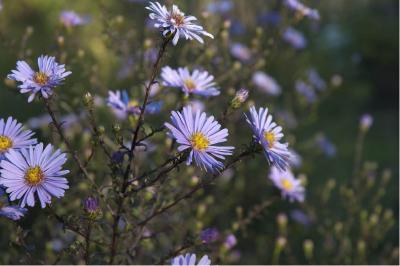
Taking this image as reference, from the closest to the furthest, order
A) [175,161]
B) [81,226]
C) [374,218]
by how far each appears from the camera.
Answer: [175,161] < [81,226] < [374,218]

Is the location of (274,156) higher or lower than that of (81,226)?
higher

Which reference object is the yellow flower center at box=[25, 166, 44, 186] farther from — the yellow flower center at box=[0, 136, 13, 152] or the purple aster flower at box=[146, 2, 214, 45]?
the purple aster flower at box=[146, 2, 214, 45]

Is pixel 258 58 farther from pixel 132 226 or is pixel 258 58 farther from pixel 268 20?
pixel 132 226

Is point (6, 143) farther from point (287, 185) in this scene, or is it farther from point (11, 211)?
point (287, 185)

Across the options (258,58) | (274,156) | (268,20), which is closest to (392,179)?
(268,20)

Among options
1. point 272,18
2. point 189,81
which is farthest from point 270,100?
point 189,81

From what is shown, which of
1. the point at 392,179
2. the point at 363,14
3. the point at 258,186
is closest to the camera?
the point at 258,186
